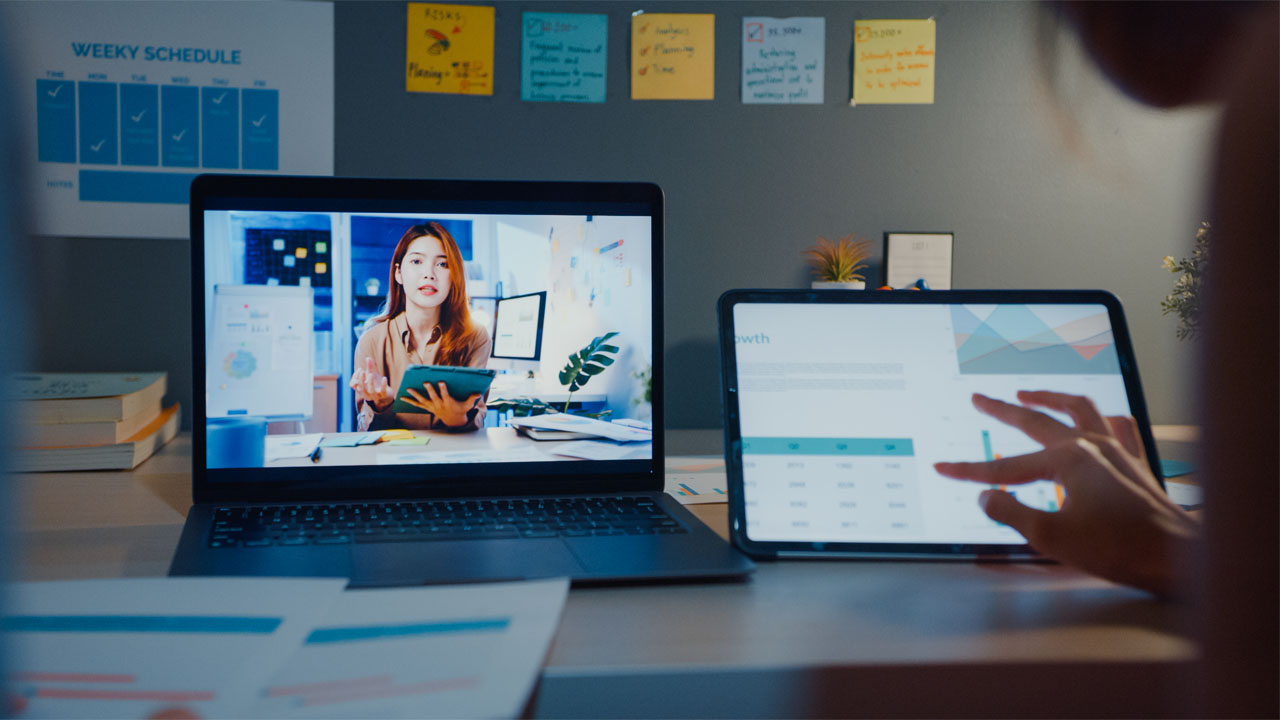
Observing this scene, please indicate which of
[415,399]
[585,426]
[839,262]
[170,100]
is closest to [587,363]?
[585,426]

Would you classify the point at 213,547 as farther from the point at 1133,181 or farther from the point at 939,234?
the point at 1133,181

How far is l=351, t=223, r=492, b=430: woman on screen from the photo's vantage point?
663 millimetres

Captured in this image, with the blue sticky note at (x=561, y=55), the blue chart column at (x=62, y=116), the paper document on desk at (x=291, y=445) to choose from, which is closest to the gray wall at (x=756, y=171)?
the blue sticky note at (x=561, y=55)

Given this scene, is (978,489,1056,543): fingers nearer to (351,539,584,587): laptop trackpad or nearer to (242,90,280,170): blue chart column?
(351,539,584,587): laptop trackpad

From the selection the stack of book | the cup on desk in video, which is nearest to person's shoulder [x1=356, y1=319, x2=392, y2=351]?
the cup on desk in video

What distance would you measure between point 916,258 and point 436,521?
0.83m

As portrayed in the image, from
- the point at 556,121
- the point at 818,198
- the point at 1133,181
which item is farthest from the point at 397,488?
the point at 1133,181

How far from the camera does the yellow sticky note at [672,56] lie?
3.43ft

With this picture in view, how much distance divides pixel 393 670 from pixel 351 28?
980mm

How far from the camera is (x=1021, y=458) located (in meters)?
0.51

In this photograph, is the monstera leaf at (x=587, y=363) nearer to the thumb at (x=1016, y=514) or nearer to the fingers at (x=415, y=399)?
the fingers at (x=415, y=399)

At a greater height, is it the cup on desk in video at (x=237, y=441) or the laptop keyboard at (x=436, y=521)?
the cup on desk in video at (x=237, y=441)

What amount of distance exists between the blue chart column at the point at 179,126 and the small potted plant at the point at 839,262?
0.88 meters

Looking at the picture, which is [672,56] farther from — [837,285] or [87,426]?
[87,426]
